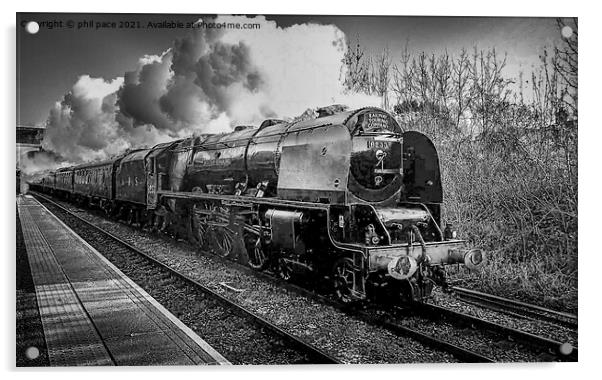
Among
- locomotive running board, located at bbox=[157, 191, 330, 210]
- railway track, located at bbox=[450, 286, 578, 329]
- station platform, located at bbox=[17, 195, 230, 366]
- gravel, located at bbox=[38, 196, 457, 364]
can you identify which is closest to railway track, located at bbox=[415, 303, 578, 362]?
railway track, located at bbox=[450, 286, 578, 329]

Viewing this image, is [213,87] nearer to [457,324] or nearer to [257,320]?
[257,320]

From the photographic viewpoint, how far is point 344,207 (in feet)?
13.9

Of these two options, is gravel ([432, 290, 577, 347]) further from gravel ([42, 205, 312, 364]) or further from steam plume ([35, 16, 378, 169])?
steam plume ([35, 16, 378, 169])

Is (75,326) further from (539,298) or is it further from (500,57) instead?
(500,57)

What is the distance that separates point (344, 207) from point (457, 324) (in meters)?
1.37

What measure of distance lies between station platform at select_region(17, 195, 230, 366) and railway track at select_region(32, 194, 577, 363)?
1331 mm

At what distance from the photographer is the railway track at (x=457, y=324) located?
3945 millimetres

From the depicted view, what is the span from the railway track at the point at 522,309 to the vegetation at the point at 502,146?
0.10 meters

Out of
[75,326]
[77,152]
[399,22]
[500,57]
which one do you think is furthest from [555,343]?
[77,152]

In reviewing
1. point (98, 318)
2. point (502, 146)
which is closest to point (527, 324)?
point (502, 146)

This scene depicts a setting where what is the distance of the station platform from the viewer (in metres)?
4.26

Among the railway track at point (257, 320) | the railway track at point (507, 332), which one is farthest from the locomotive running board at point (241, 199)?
the railway track at point (507, 332)

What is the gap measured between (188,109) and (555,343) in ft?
12.8

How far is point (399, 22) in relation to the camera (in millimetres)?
4531
